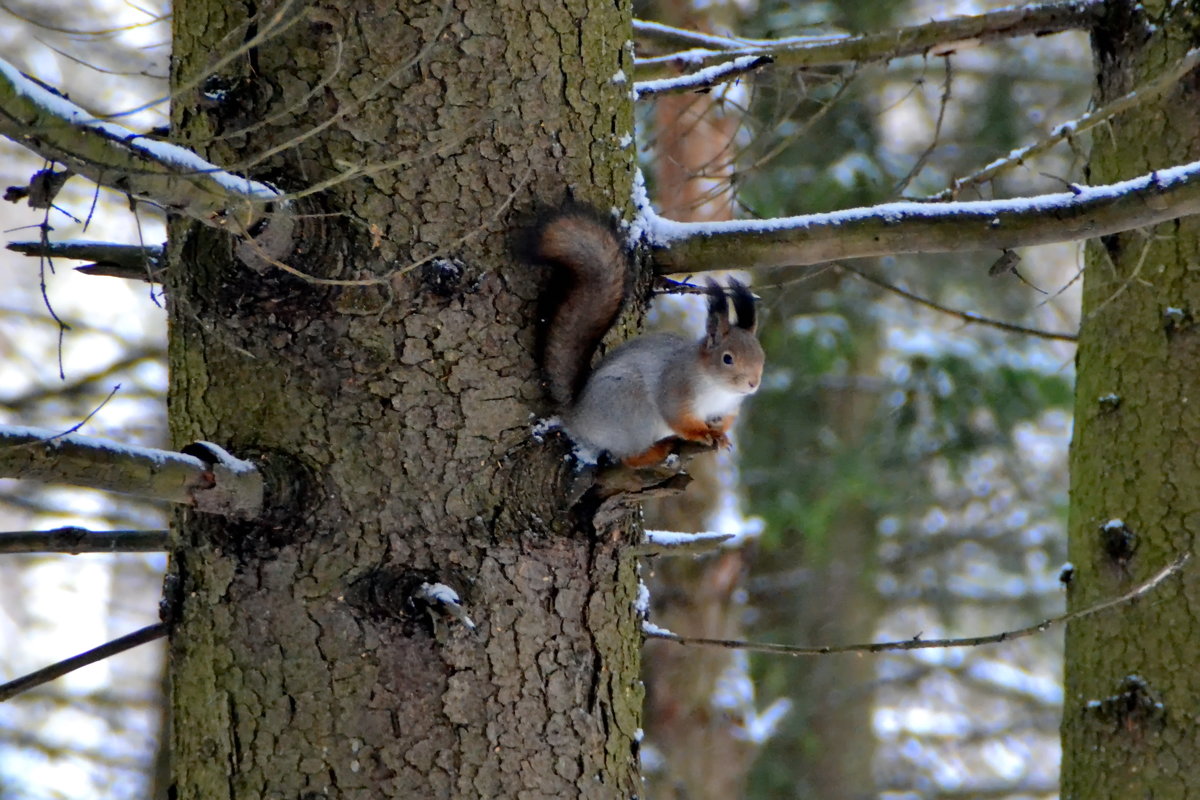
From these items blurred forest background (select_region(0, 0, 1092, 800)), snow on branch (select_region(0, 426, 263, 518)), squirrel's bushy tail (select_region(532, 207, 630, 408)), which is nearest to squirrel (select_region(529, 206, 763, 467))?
squirrel's bushy tail (select_region(532, 207, 630, 408))

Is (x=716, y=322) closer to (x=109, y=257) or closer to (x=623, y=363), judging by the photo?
(x=623, y=363)

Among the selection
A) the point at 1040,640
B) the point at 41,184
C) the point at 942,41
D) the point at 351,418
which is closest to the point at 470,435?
the point at 351,418

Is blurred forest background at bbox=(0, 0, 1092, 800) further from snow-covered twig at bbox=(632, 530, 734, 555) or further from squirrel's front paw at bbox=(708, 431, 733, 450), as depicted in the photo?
snow-covered twig at bbox=(632, 530, 734, 555)

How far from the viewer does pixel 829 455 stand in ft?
20.4

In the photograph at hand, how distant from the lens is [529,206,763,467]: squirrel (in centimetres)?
166

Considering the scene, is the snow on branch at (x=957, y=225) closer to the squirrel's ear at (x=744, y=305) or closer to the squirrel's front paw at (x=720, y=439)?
the squirrel's ear at (x=744, y=305)

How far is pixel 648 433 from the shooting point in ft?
7.33

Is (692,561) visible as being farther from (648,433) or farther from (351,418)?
(351,418)

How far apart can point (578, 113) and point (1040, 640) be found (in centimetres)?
698

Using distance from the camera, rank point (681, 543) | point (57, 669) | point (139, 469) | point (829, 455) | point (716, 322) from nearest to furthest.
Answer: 1. point (139, 469)
2. point (57, 669)
3. point (681, 543)
4. point (716, 322)
5. point (829, 455)

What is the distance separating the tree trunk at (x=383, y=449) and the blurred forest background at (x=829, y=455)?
2872mm

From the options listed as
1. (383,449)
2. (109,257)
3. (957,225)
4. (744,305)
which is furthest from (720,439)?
(109,257)

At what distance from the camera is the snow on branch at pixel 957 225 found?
1.51 m

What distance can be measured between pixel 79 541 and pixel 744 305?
1293mm
